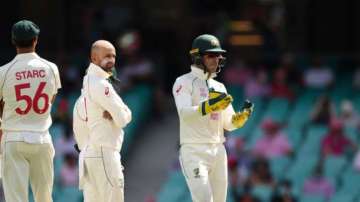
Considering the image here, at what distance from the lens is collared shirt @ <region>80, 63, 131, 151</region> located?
41.1ft

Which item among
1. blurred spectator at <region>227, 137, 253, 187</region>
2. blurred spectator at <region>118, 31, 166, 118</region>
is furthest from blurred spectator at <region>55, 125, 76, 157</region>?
blurred spectator at <region>227, 137, 253, 187</region>

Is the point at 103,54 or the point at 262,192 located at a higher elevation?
the point at 103,54

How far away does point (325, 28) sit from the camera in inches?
940

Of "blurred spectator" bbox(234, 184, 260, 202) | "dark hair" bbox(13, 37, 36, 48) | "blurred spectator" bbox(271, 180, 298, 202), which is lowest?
Answer: "blurred spectator" bbox(234, 184, 260, 202)

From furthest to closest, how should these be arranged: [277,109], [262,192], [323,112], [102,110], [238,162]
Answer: [277,109] → [323,112] → [238,162] → [262,192] → [102,110]

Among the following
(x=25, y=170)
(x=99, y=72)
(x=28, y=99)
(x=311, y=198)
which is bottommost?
(x=311, y=198)

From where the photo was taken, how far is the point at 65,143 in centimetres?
2119

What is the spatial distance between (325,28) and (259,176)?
5.36 meters

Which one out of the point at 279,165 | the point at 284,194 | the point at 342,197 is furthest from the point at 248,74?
the point at 284,194

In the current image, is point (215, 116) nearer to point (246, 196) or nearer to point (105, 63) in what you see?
point (105, 63)

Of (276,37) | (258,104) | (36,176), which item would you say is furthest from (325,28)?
(36,176)

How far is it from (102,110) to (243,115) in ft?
4.70

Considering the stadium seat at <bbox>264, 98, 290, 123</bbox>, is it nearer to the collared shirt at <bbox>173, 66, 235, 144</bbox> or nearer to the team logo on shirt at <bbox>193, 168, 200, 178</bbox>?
the collared shirt at <bbox>173, 66, 235, 144</bbox>

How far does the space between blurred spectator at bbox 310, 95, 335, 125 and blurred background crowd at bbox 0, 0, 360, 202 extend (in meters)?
0.02
